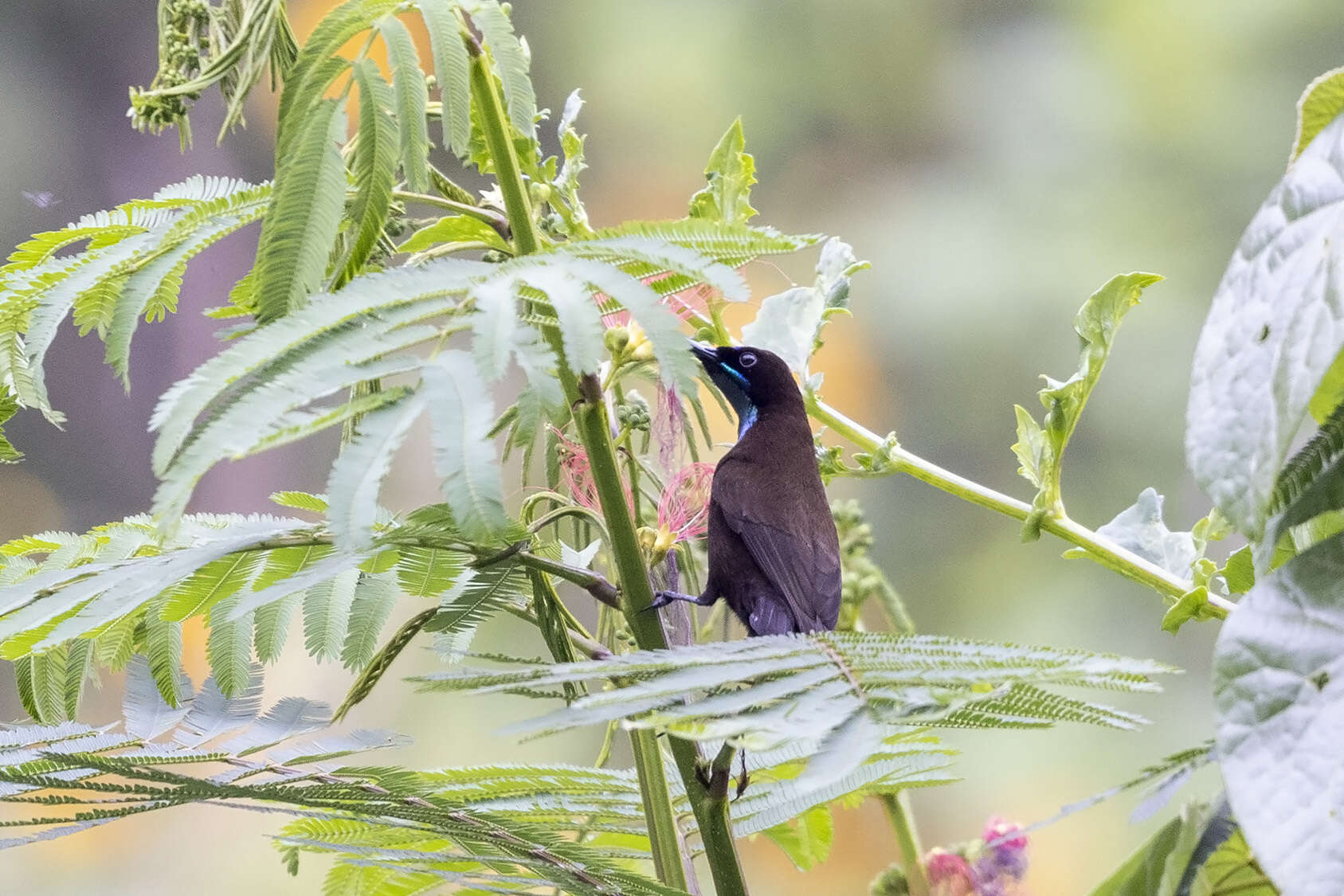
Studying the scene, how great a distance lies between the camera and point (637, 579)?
1.22 ft

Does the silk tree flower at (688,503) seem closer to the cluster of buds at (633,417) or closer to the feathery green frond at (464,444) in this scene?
the cluster of buds at (633,417)

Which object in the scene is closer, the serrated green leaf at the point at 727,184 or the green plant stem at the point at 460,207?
the green plant stem at the point at 460,207

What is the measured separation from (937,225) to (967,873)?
3.94ft

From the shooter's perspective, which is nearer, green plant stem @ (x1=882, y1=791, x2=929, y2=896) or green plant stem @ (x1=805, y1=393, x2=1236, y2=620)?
green plant stem @ (x1=805, y1=393, x2=1236, y2=620)

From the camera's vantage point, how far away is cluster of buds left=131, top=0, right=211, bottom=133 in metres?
0.47

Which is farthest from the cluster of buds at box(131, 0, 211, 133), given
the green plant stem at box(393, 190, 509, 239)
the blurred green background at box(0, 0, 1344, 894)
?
the blurred green background at box(0, 0, 1344, 894)

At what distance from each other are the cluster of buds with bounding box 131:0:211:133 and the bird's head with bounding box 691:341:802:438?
312 millimetres

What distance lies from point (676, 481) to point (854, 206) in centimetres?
120

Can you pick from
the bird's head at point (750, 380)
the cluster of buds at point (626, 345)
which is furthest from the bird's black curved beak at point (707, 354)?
the cluster of buds at point (626, 345)

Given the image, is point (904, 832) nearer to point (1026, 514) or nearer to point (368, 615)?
point (1026, 514)

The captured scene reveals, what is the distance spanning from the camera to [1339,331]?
0.24m

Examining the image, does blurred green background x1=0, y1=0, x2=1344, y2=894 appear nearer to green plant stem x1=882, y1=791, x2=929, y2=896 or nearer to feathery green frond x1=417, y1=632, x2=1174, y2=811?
green plant stem x1=882, y1=791, x2=929, y2=896

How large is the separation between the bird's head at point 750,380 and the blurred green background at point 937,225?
705 mm

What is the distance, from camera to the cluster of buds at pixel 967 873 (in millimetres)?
658
